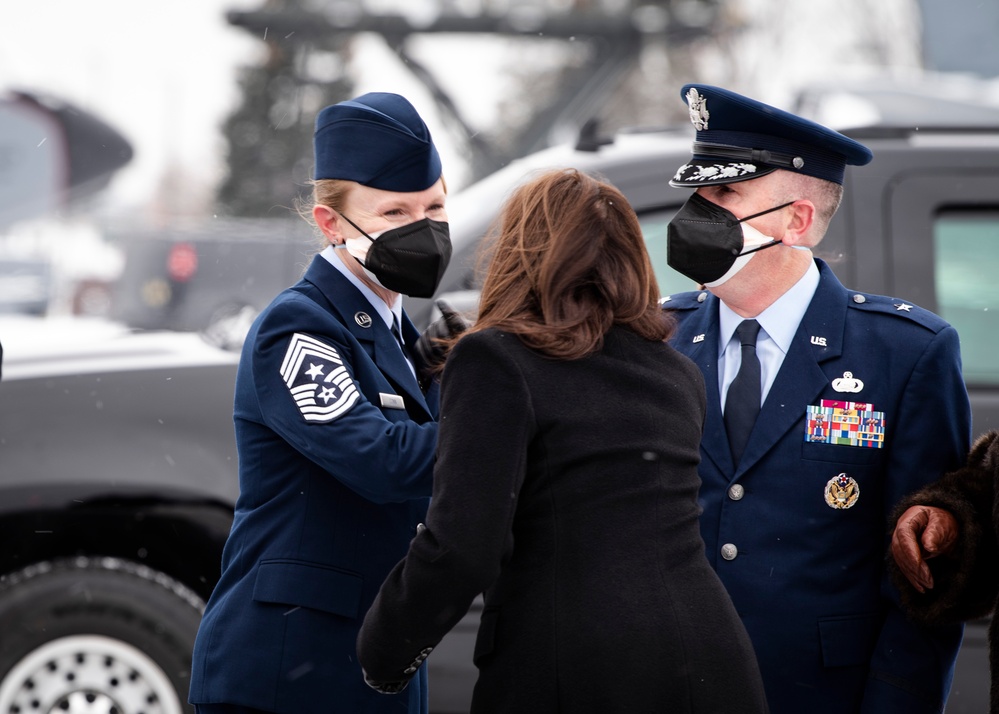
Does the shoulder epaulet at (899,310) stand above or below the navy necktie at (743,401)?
above

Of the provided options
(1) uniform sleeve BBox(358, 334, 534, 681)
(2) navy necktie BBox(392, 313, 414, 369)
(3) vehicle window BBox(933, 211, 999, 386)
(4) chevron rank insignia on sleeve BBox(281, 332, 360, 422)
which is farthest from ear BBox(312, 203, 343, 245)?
(3) vehicle window BBox(933, 211, 999, 386)

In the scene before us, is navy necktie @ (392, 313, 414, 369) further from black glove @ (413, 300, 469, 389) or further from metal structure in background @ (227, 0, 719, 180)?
metal structure in background @ (227, 0, 719, 180)

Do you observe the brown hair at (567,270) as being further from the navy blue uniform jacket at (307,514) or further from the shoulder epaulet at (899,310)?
the shoulder epaulet at (899,310)

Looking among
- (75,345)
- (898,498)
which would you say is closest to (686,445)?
(898,498)

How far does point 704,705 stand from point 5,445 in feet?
8.12

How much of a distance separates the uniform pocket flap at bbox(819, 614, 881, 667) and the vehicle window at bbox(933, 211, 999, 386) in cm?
161

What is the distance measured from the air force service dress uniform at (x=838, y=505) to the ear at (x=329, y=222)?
0.85 meters

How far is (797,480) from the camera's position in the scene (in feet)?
8.03

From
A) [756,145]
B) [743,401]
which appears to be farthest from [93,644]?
[756,145]

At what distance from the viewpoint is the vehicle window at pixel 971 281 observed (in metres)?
3.77

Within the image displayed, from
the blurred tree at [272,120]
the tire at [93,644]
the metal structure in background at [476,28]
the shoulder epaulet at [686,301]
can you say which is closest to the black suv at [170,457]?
the tire at [93,644]

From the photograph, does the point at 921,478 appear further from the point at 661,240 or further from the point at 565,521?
the point at 661,240

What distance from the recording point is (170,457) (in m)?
3.69

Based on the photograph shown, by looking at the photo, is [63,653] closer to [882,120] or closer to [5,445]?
[5,445]
